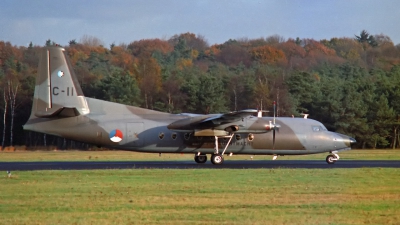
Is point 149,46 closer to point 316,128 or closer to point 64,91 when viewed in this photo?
point 316,128

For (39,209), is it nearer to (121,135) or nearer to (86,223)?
(86,223)

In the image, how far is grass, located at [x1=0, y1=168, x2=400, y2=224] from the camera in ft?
47.0

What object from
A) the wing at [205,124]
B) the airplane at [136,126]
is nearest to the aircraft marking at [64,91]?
the airplane at [136,126]

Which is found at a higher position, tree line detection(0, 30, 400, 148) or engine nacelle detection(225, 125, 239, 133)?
tree line detection(0, 30, 400, 148)

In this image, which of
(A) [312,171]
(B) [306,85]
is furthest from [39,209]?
(B) [306,85]

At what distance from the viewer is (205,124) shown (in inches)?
1241

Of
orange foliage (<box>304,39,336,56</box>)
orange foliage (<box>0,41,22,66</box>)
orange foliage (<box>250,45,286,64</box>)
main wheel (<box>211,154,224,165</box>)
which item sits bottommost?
main wheel (<box>211,154,224,165</box>)

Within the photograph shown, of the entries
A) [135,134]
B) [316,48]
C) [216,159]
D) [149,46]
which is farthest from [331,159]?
[149,46]

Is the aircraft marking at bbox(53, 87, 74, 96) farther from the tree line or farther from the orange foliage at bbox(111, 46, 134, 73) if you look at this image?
the orange foliage at bbox(111, 46, 134, 73)

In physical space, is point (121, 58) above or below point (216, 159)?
above

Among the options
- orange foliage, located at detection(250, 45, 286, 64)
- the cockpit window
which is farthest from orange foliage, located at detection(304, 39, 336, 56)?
the cockpit window

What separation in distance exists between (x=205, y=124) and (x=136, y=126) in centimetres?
346

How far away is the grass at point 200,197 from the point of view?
47.0ft

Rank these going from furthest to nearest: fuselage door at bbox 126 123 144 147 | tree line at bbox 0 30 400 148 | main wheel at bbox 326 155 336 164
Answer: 1. tree line at bbox 0 30 400 148
2. main wheel at bbox 326 155 336 164
3. fuselage door at bbox 126 123 144 147
